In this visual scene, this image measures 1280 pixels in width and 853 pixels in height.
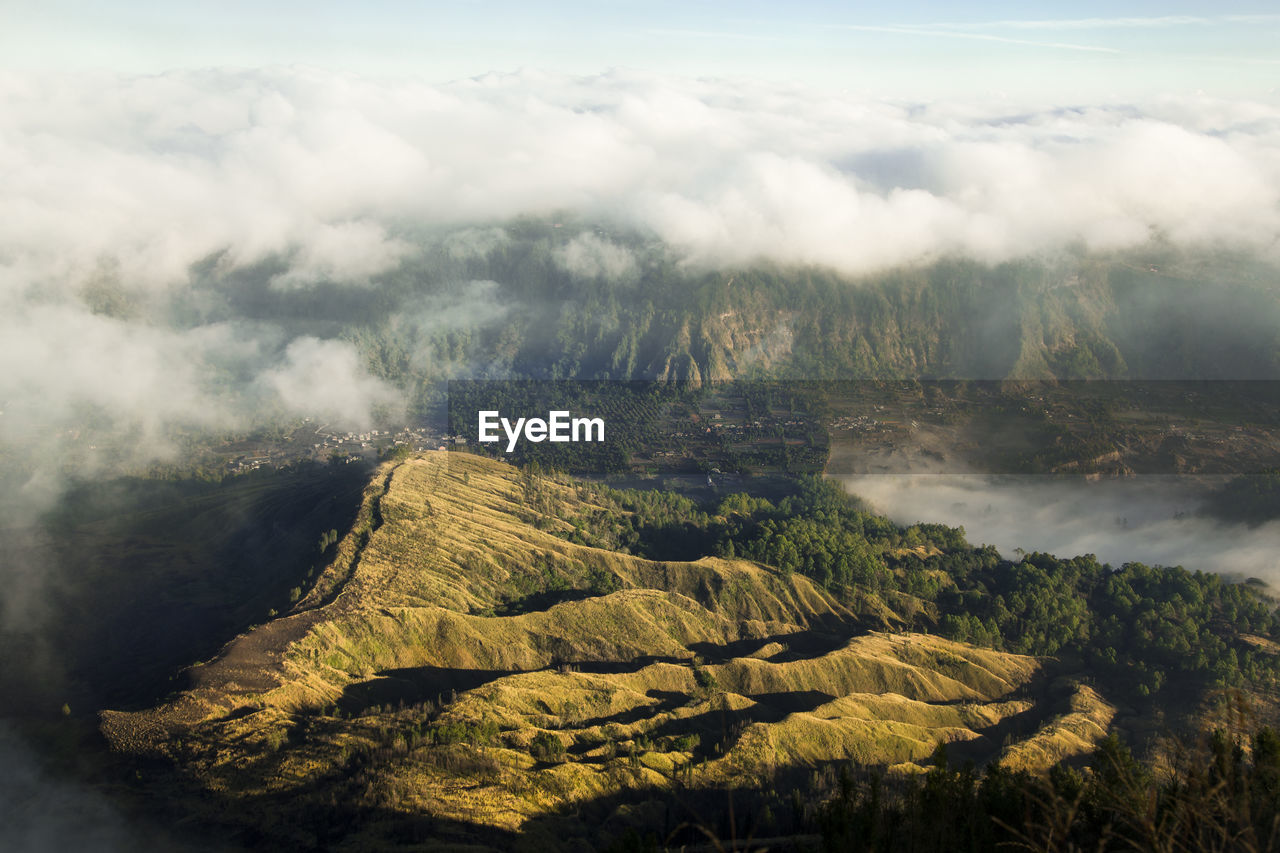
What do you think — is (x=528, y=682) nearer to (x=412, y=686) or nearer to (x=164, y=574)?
(x=412, y=686)

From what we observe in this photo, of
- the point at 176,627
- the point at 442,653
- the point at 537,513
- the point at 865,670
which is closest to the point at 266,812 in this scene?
the point at 442,653

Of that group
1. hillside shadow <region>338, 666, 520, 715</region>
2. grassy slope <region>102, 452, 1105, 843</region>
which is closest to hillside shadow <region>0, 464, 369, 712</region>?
grassy slope <region>102, 452, 1105, 843</region>

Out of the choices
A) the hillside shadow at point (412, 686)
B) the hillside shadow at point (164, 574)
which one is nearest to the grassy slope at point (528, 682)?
the hillside shadow at point (412, 686)

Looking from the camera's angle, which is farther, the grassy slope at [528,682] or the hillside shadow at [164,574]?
the hillside shadow at [164,574]

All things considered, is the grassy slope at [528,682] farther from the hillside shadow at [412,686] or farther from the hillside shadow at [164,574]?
the hillside shadow at [164,574]

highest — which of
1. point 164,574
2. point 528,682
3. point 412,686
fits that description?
point 528,682

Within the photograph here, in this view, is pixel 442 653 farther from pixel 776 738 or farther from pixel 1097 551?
pixel 1097 551

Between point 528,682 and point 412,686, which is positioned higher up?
point 528,682

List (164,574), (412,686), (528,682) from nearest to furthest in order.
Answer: (528,682) → (412,686) → (164,574)

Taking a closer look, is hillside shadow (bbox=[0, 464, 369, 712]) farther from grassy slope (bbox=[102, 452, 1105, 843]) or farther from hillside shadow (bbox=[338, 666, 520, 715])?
hillside shadow (bbox=[338, 666, 520, 715])

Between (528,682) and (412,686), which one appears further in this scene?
(412,686)

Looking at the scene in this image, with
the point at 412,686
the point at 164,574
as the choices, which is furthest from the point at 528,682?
the point at 164,574
